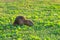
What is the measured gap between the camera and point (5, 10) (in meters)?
17.3

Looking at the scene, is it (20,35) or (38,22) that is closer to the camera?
(20,35)

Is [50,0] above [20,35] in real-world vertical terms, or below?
below

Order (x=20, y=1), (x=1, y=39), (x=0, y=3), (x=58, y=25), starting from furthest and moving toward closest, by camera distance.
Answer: (x=20, y=1) < (x=0, y=3) < (x=58, y=25) < (x=1, y=39)

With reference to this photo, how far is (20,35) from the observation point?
1079 cm

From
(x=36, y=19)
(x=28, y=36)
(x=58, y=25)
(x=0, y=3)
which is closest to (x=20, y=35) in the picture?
(x=28, y=36)

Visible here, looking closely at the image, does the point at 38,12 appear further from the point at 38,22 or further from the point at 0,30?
the point at 0,30

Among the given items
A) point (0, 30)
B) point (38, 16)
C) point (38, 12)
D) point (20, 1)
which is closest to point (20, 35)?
point (0, 30)

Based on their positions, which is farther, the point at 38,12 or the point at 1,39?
the point at 38,12

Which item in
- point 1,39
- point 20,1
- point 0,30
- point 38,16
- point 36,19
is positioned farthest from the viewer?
point 20,1

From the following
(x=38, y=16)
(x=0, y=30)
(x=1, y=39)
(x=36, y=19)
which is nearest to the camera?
(x=1, y=39)

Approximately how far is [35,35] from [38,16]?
4.44 m

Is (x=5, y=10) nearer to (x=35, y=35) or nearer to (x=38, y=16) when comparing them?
(x=38, y=16)

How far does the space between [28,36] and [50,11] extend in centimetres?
702

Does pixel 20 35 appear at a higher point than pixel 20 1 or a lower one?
higher
